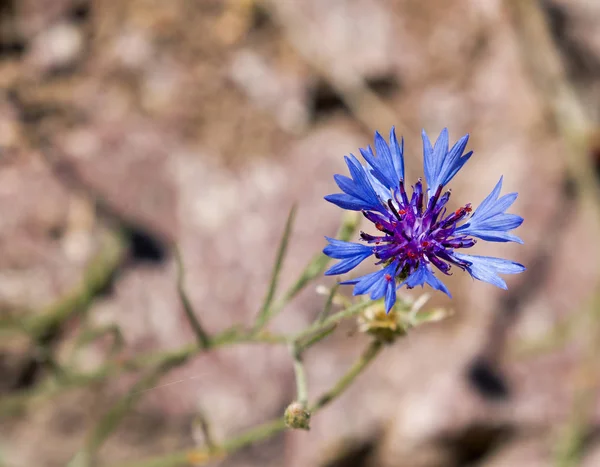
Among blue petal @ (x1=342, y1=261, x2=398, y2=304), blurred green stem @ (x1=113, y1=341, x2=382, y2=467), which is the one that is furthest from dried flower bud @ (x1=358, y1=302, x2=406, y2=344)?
blue petal @ (x1=342, y1=261, x2=398, y2=304)

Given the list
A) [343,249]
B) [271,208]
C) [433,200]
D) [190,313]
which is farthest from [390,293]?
[271,208]

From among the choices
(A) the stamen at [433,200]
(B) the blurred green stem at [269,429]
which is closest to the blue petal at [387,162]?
(A) the stamen at [433,200]

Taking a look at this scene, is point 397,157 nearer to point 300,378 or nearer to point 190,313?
point 300,378

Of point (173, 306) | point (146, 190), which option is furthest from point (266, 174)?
point (173, 306)

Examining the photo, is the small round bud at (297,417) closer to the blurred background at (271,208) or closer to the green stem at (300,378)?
the green stem at (300,378)

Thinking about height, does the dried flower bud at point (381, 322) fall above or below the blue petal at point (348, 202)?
below

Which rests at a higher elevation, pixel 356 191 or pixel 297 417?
pixel 356 191

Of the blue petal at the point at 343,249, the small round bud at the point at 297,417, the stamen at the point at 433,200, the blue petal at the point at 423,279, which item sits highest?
the stamen at the point at 433,200
